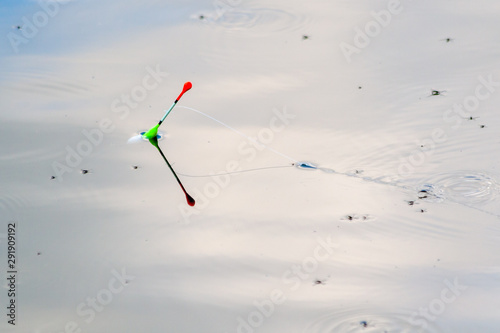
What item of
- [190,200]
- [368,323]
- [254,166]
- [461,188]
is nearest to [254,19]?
[254,166]

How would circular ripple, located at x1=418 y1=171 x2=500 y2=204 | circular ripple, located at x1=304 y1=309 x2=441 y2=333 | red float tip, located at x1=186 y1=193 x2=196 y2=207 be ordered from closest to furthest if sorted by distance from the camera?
circular ripple, located at x1=304 y1=309 x2=441 y2=333, circular ripple, located at x1=418 y1=171 x2=500 y2=204, red float tip, located at x1=186 y1=193 x2=196 y2=207

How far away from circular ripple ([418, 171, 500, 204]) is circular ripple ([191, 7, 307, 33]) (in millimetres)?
1856

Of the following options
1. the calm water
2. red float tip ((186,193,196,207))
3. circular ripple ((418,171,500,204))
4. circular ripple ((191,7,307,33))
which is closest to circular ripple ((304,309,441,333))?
the calm water

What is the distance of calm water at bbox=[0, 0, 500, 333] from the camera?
286 centimetres

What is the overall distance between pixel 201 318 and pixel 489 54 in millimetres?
2852

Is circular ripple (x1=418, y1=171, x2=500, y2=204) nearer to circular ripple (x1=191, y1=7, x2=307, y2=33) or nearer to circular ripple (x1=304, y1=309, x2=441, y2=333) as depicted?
circular ripple (x1=304, y1=309, x2=441, y2=333)

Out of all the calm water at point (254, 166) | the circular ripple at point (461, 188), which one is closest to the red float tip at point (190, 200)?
the calm water at point (254, 166)

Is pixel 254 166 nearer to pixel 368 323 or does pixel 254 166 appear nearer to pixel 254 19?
pixel 368 323

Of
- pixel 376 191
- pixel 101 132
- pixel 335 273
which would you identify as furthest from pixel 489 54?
pixel 101 132

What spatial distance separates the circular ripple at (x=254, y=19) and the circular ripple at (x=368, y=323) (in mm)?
2571

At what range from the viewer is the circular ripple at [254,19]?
4699 mm

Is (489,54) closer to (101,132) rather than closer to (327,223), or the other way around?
(327,223)

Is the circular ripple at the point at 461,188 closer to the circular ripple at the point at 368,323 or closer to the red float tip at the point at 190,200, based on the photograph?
the circular ripple at the point at 368,323

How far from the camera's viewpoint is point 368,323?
2707 mm
